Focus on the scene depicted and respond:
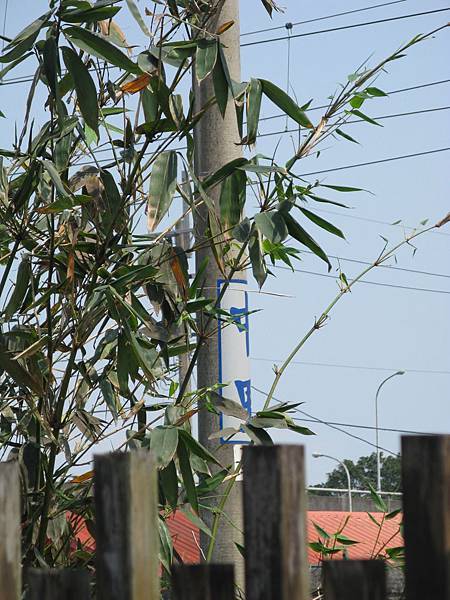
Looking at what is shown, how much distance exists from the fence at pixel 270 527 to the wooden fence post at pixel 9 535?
0.09 m

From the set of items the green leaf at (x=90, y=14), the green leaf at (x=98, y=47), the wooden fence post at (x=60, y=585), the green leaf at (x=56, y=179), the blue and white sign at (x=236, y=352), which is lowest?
the wooden fence post at (x=60, y=585)

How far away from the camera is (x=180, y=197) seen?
270 cm

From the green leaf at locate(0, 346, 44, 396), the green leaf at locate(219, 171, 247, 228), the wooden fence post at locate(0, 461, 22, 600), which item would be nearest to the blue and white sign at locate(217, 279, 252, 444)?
the green leaf at locate(219, 171, 247, 228)

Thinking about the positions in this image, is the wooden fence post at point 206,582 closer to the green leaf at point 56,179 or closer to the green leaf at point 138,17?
the green leaf at point 56,179

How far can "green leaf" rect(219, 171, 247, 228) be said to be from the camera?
99.5 inches

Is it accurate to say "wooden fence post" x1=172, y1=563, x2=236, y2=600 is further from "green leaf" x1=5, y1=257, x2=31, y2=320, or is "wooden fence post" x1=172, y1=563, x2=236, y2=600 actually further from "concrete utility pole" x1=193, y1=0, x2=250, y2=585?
"concrete utility pole" x1=193, y1=0, x2=250, y2=585

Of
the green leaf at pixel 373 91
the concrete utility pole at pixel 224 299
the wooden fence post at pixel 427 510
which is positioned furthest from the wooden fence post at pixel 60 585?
the concrete utility pole at pixel 224 299

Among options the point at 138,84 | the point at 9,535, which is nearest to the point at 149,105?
the point at 138,84

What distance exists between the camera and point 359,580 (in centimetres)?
95

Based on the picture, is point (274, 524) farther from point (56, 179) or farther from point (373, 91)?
point (373, 91)

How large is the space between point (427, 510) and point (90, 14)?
1.68 m

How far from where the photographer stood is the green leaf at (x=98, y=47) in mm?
2311

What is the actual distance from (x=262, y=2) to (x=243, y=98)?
0.42 m

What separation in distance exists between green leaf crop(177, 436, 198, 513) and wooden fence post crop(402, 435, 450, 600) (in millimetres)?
1456
